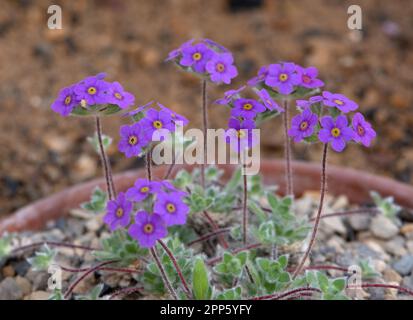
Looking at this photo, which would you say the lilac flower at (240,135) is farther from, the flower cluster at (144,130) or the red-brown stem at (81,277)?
the red-brown stem at (81,277)

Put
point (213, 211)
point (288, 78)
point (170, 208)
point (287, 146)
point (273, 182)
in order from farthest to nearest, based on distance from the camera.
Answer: point (273, 182), point (213, 211), point (287, 146), point (288, 78), point (170, 208)

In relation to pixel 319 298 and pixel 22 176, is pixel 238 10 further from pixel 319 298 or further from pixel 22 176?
pixel 319 298

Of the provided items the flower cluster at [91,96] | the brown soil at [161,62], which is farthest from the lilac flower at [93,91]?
the brown soil at [161,62]

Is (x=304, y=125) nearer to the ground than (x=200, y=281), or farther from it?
farther from it

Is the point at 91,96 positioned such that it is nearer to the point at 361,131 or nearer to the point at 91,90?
the point at 91,90

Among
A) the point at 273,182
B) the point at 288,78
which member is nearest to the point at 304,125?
the point at 288,78

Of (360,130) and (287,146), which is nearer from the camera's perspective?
(360,130)

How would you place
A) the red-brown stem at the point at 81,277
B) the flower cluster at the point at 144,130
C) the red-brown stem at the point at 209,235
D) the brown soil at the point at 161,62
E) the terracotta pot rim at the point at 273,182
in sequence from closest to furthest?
the flower cluster at the point at 144,130, the red-brown stem at the point at 81,277, the red-brown stem at the point at 209,235, the terracotta pot rim at the point at 273,182, the brown soil at the point at 161,62

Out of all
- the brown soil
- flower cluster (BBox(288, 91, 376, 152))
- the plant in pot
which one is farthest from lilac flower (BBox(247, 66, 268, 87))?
the brown soil
